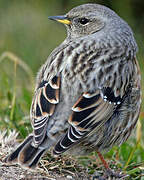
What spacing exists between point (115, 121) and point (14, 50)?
223 inches

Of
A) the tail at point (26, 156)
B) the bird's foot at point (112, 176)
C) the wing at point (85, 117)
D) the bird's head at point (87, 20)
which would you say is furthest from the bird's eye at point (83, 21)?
the tail at point (26, 156)

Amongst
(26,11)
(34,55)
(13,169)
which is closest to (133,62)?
(13,169)

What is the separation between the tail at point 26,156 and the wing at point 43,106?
78 mm

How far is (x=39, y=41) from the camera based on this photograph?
11.5 metres

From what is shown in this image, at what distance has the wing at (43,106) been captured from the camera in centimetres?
533

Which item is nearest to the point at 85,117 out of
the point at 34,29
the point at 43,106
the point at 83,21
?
the point at 43,106

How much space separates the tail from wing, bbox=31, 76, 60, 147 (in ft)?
0.25

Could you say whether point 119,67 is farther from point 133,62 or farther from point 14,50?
point 14,50

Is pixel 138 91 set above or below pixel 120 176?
above

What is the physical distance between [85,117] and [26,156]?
78 centimetres

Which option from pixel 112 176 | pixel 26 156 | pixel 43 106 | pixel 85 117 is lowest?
pixel 112 176

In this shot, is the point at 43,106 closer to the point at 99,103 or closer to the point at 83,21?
the point at 99,103

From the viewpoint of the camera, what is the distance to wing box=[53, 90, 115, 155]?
5199 millimetres

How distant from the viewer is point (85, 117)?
5.36 metres
